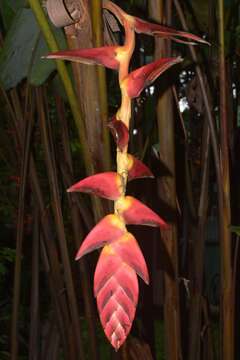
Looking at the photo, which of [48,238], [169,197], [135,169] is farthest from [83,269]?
[135,169]

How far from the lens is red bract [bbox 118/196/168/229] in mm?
227

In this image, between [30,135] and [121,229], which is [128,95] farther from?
[30,135]

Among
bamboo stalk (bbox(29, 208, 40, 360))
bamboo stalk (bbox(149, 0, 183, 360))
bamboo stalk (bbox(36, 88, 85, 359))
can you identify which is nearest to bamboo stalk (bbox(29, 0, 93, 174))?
bamboo stalk (bbox(149, 0, 183, 360))

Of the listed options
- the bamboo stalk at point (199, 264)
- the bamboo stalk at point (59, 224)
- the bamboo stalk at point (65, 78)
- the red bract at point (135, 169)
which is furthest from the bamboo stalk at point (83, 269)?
the red bract at point (135, 169)

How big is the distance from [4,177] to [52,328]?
1.40 meters

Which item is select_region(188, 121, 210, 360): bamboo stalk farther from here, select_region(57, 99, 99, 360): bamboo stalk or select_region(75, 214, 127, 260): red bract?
select_region(75, 214, 127, 260): red bract

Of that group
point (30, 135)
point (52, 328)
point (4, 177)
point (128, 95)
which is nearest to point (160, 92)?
point (30, 135)

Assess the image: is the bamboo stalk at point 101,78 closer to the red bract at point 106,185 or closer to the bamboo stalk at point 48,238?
the red bract at point 106,185

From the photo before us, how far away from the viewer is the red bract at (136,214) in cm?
23

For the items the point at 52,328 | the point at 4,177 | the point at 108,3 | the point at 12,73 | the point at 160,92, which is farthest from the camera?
the point at 4,177

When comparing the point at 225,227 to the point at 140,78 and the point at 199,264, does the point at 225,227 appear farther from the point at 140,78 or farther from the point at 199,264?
the point at 140,78

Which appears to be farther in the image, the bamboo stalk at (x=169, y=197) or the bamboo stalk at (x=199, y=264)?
the bamboo stalk at (x=199, y=264)

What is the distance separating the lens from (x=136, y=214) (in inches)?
8.9

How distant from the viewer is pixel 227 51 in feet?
2.98
